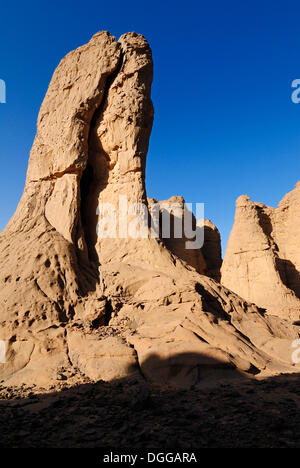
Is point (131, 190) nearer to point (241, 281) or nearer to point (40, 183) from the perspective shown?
point (40, 183)

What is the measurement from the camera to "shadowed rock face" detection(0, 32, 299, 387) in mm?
5723

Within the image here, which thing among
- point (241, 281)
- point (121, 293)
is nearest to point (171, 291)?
point (121, 293)

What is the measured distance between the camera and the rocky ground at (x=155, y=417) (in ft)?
10.2

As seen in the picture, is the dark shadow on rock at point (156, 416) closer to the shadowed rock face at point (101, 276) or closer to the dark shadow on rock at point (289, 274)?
the shadowed rock face at point (101, 276)

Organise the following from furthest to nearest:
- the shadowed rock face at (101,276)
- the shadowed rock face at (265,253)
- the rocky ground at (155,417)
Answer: the shadowed rock face at (265,253) < the shadowed rock face at (101,276) < the rocky ground at (155,417)

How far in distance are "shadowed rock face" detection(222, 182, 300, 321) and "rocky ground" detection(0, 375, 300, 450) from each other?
10.4m

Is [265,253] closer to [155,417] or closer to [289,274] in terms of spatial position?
[289,274]

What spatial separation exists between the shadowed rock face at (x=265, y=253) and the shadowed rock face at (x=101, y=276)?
21.8ft

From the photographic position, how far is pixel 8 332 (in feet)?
21.2

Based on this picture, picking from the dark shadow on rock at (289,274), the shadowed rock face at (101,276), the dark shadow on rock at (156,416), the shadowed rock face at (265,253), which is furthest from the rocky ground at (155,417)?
the dark shadow on rock at (289,274)

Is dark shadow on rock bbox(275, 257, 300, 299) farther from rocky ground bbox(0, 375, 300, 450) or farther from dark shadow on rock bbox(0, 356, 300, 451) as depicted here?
rocky ground bbox(0, 375, 300, 450)

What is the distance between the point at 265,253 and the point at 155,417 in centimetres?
1334

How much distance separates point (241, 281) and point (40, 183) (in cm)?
1103
